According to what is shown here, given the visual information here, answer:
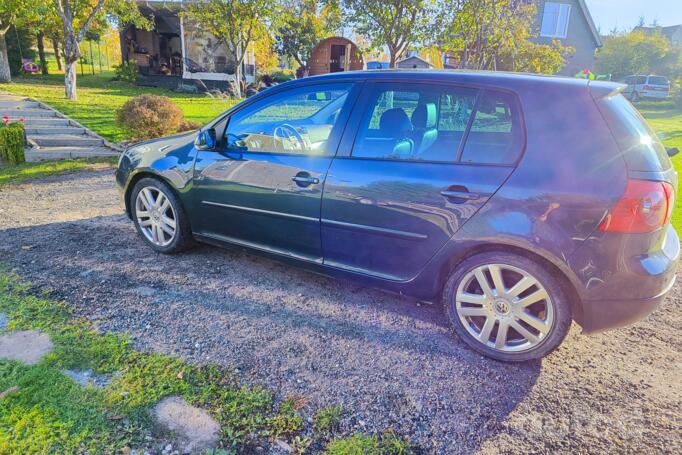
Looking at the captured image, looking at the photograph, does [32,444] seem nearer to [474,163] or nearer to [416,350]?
[416,350]

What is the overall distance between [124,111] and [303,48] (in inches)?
976

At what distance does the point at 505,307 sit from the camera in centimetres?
266

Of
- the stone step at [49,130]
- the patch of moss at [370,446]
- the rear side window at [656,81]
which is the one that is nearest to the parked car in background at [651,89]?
the rear side window at [656,81]

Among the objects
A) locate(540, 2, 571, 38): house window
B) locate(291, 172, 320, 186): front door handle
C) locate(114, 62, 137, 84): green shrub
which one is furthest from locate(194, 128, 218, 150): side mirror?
locate(540, 2, 571, 38): house window

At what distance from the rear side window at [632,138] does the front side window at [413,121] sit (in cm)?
74

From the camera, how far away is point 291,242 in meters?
3.37

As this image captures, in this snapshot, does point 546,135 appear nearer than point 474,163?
Yes

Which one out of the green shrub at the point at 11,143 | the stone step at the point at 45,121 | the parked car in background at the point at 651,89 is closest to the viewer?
the green shrub at the point at 11,143

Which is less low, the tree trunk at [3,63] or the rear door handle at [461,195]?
the tree trunk at [3,63]

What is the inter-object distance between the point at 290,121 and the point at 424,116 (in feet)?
3.81

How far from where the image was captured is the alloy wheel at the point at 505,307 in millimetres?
2572

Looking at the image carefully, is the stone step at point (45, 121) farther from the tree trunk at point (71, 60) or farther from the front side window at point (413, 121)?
the front side window at point (413, 121)

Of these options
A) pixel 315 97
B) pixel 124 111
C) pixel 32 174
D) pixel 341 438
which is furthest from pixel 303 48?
pixel 341 438

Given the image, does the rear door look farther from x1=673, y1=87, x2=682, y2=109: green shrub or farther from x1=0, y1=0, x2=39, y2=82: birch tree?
x1=673, y1=87, x2=682, y2=109: green shrub
